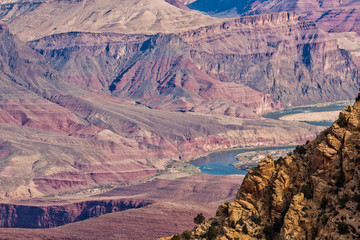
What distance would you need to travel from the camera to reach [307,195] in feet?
113

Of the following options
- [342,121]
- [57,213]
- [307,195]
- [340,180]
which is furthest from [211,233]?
[57,213]

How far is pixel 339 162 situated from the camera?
3388 cm

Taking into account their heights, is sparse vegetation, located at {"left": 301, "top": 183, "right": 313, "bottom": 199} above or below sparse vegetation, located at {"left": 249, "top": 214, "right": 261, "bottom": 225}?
above

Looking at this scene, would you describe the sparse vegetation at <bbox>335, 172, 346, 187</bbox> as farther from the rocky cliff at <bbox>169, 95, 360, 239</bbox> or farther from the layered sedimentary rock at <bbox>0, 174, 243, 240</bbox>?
the layered sedimentary rock at <bbox>0, 174, 243, 240</bbox>

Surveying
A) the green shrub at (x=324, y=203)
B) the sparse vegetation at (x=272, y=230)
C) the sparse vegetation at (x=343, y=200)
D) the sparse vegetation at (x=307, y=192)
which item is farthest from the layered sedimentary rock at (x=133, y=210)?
the sparse vegetation at (x=343, y=200)

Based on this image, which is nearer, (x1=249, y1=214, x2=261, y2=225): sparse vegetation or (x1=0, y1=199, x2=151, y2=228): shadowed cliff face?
(x1=249, y1=214, x2=261, y2=225): sparse vegetation

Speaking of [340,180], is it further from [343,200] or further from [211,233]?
[211,233]

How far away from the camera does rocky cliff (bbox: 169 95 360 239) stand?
33.0 meters

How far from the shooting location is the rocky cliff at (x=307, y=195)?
33.0 metres

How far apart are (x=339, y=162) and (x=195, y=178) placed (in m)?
134

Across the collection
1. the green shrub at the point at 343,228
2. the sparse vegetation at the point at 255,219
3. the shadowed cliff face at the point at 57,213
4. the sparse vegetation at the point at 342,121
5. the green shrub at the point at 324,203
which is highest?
the sparse vegetation at the point at 342,121

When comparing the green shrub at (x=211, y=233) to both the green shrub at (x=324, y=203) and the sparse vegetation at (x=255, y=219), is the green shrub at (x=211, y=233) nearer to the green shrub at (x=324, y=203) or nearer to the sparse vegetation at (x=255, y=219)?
the sparse vegetation at (x=255, y=219)

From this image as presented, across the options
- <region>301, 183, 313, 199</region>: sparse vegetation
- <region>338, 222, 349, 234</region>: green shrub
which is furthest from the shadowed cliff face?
<region>338, 222, 349, 234</region>: green shrub

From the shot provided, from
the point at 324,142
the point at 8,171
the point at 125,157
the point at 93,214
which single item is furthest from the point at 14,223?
the point at 324,142
